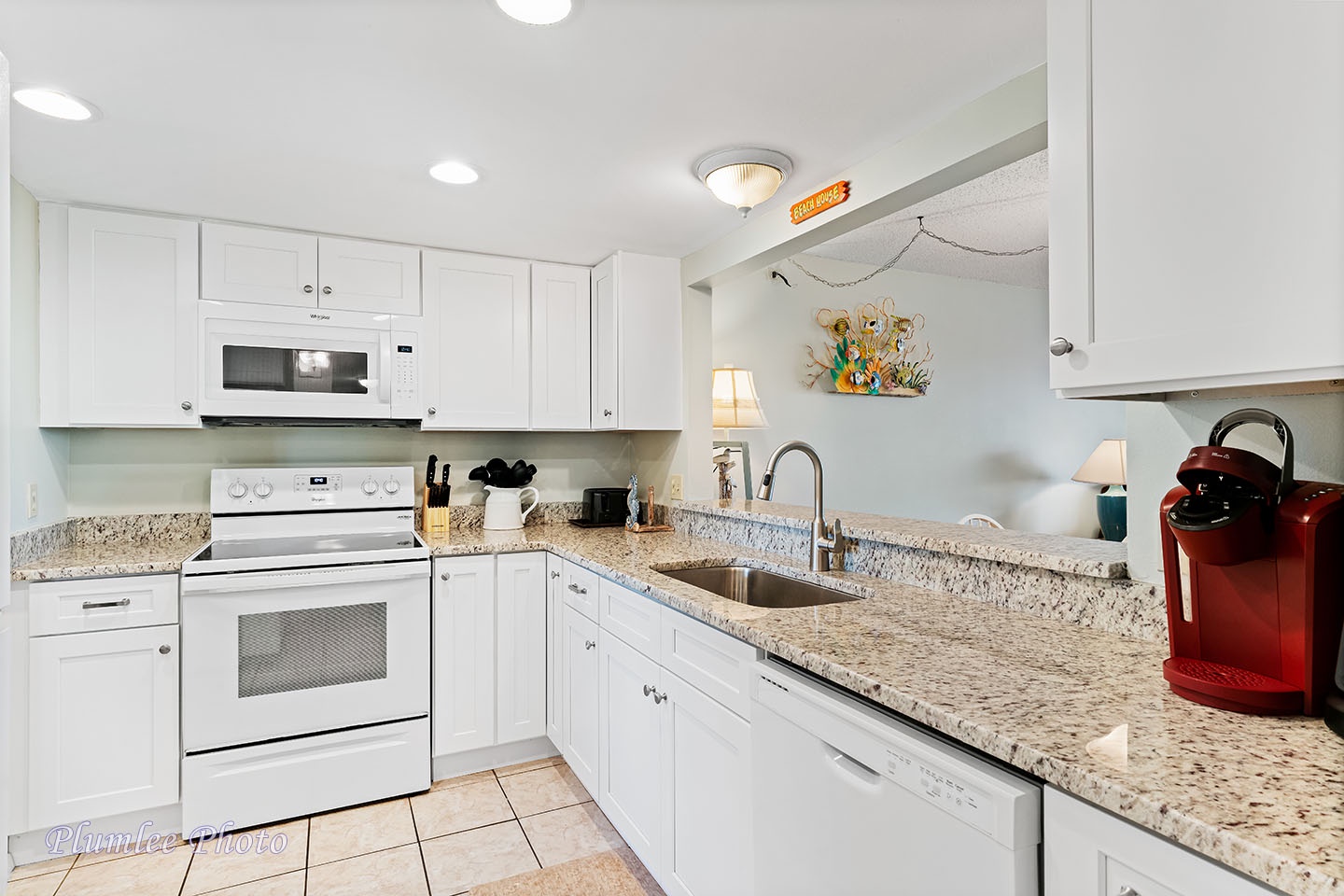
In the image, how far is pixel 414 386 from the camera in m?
2.98

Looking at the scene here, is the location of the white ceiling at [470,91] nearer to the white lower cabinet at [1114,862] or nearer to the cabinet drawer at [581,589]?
the cabinet drawer at [581,589]

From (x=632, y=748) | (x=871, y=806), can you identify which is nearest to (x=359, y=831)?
(x=632, y=748)

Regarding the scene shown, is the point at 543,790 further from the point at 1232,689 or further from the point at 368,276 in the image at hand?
the point at 1232,689

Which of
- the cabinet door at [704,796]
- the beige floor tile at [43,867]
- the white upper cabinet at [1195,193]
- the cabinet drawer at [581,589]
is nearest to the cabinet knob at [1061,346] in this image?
the white upper cabinet at [1195,193]

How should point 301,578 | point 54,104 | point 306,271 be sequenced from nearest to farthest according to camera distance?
point 54,104, point 301,578, point 306,271

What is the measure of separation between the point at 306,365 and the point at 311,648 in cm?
111

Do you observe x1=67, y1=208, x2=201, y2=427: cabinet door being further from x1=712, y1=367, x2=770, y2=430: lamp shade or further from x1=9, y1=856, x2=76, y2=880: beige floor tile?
x1=712, y1=367, x2=770, y2=430: lamp shade

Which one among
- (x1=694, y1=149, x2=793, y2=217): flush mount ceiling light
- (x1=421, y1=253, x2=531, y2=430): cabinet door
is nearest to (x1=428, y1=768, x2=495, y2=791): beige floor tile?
(x1=421, y1=253, x2=531, y2=430): cabinet door

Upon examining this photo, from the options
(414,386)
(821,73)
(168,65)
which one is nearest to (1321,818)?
(821,73)

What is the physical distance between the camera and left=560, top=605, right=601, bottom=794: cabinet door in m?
2.37

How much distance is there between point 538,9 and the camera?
1423 millimetres

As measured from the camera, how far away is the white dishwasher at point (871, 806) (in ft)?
2.95

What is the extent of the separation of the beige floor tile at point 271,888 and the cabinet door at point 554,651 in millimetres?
931

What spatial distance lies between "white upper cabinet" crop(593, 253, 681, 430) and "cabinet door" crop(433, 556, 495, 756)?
3.08ft
